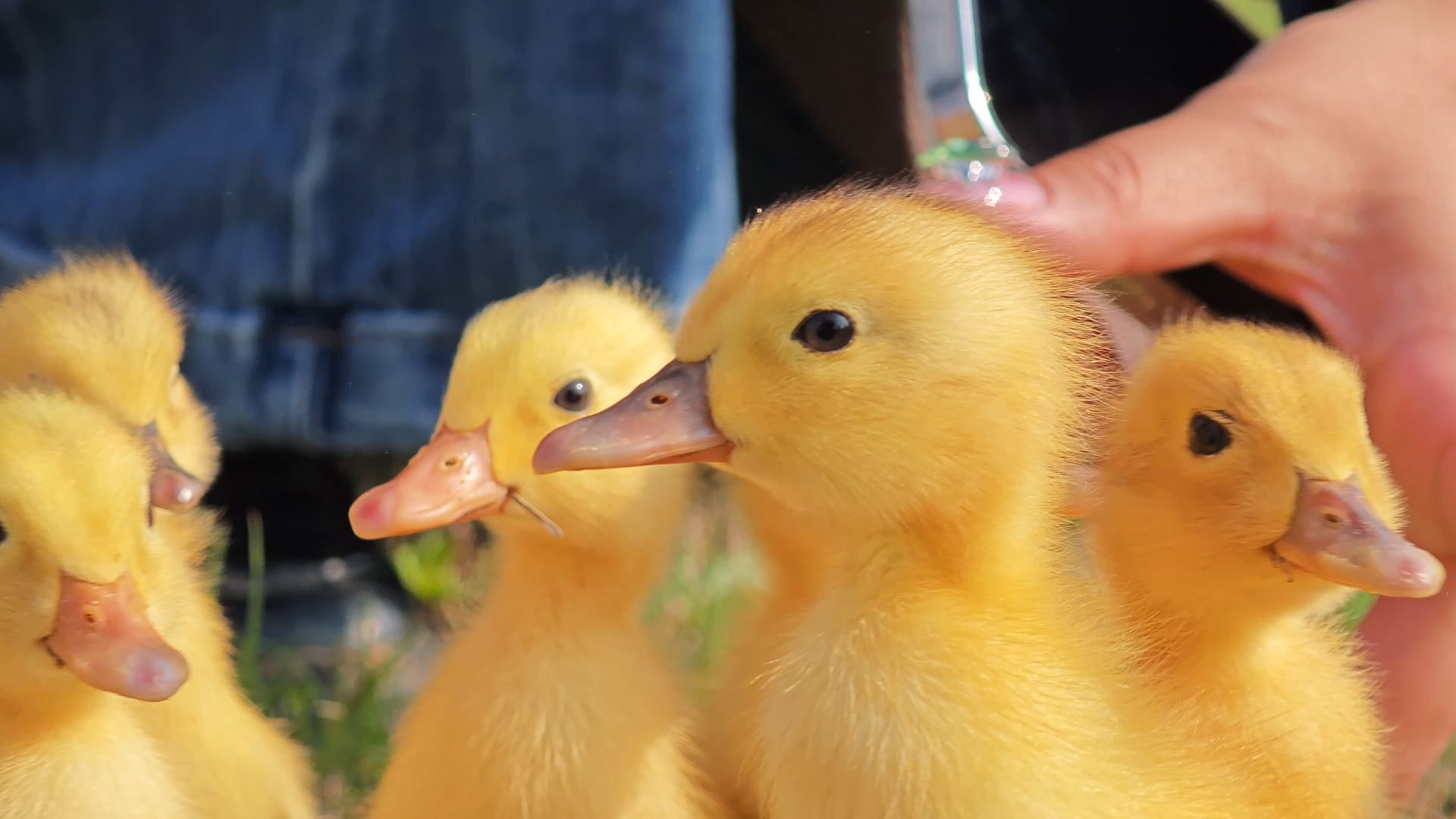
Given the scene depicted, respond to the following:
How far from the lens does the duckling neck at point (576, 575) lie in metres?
0.80

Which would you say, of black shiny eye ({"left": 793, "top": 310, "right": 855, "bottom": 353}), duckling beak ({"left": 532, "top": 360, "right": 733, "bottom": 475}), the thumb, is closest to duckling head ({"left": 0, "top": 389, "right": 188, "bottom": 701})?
duckling beak ({"left": 532, "top": 360, "right": 733, "bottom": 475})

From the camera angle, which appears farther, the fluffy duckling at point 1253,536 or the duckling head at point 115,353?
the duckling head at point 115,353

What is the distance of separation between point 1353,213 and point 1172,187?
136 millimetres

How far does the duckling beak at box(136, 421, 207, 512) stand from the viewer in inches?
30.1

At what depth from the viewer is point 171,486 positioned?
2.54 feet

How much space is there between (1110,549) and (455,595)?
2.97 feet

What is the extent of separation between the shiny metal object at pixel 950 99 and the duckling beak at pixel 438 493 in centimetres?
40

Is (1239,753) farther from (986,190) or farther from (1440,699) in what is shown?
(986,190)

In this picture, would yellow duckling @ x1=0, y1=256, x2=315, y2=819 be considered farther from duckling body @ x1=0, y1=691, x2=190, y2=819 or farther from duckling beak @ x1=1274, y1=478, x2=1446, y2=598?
duckling beak @ x1=1274, y1=478, x2=1446, y2=598

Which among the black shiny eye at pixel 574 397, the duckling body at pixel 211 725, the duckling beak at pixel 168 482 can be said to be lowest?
the duckling body at pixel 211 725

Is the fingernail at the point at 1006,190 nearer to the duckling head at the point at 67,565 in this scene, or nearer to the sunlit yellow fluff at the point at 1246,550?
the sunlit yellow fluff at the point at 1246,550

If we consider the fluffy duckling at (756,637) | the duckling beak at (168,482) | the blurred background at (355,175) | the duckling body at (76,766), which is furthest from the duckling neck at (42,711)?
the blurred background at (355,175)

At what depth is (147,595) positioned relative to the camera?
0.67m

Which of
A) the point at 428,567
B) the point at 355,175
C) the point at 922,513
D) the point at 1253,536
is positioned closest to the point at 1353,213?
the point at 1253,536
